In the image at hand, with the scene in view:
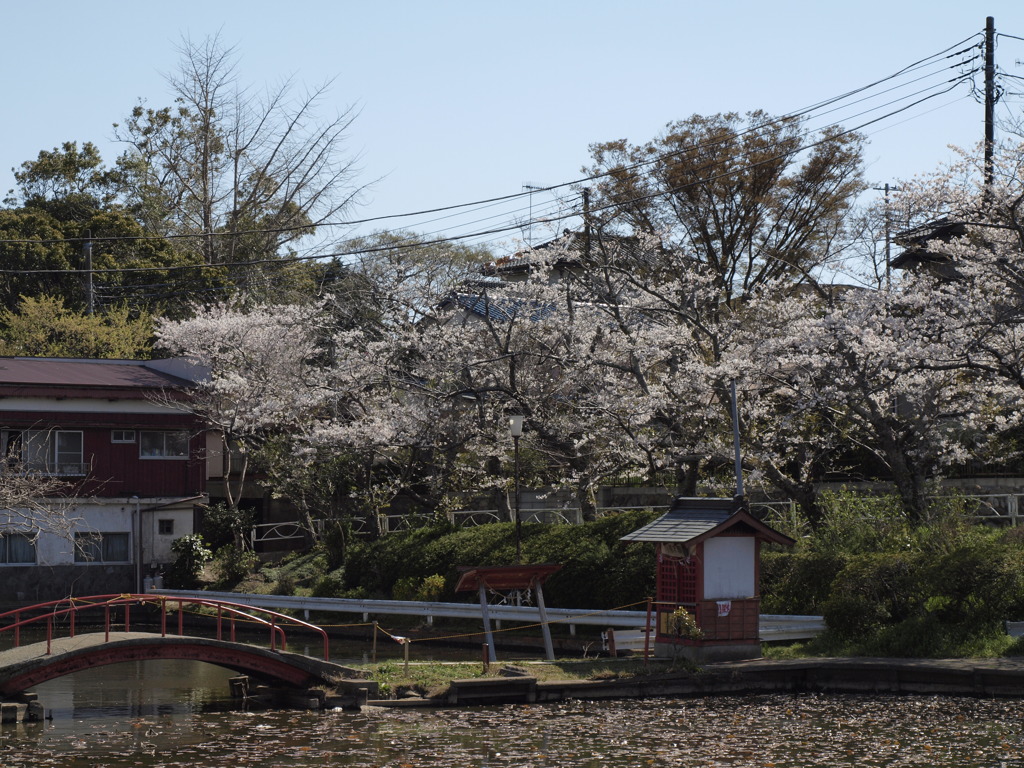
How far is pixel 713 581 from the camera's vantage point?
812 inches

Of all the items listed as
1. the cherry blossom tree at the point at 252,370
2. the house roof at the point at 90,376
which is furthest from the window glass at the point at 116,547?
the house roof at the point at 90,376

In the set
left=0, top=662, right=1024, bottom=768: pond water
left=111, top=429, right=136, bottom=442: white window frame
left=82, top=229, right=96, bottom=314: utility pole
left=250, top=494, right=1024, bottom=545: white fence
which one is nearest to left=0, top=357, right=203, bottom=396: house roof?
left=111, top=429, right=136, bottom=442: white window frame

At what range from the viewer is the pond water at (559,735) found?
14336 mm

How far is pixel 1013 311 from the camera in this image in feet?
72.1

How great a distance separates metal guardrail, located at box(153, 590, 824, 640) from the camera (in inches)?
863

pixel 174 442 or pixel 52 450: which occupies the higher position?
pixel 174 442

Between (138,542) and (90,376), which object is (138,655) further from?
(90,376)

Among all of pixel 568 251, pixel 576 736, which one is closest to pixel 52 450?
pixel 568 251

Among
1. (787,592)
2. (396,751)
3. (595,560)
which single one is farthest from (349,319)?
(396,751)

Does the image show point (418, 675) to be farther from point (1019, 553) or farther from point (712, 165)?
point (712, 165)

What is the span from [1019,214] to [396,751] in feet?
49.9

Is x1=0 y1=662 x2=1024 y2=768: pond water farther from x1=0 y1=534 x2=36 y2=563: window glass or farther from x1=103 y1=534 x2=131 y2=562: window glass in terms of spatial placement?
x1=103 y1=534 x2=131 y2=562: window glass

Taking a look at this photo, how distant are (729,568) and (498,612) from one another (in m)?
7.81

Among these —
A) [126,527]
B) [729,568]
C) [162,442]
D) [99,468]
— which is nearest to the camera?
[729,568]
